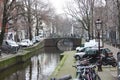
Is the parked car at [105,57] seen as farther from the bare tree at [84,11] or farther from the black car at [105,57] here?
the bare tree at [84,11]

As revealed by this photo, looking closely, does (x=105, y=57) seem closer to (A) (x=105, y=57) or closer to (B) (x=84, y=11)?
(A) (x=105, y=57)

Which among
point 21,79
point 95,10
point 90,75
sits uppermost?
point 95,10

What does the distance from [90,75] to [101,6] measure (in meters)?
51.5

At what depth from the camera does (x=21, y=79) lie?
3391 centimetres

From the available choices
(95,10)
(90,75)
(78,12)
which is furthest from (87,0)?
(90,75)

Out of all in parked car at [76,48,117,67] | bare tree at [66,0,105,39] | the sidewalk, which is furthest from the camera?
bare tree at [66,0,105,39]

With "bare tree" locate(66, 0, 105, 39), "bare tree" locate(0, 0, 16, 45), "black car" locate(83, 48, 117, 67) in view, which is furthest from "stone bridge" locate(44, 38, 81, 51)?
"black car" locate(83, 48, 117, 67)

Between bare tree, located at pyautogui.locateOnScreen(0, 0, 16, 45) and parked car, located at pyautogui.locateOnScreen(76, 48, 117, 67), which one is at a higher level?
bare tree, located at pyautogui.locateOnScreen(0, 0, 16, 45)

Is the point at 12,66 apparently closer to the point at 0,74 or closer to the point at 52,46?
the point at 0,74

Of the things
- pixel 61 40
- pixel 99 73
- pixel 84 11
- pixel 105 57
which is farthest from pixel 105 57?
pixel 61 40

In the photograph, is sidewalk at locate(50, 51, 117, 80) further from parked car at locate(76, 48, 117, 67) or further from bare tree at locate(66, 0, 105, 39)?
bare tree at locate(66, 0, 105, 39)

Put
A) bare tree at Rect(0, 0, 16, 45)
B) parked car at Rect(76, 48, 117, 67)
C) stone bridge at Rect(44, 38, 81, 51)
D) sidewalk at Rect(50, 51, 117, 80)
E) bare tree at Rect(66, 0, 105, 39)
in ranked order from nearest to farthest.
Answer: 1. sidewalk at Rect(50, 51, 117, 80)
2. parked car at Rect(76, 48, 117, 67)
3. bare tree at Rect(0, 0, 16, 45)
4. bare tree at Rect(66, 0, 105, 39)
5. stone bridge at Rect(44, 38, 81, 51)

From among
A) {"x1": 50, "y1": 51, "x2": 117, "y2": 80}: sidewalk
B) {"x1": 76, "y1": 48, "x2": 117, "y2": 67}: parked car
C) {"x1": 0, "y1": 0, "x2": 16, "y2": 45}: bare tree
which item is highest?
{"x1": 0, "y1": 0, "x2": 16, "y2": 45}: bare tree

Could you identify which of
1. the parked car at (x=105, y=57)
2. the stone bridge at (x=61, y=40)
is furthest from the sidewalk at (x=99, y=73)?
the stone bridge at (x=61, y=40)
